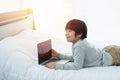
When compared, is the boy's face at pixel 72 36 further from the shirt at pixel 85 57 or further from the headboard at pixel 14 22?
the headboard at pixel 14 22

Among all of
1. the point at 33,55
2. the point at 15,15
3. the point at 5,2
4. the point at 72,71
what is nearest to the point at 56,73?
the point at 72,71

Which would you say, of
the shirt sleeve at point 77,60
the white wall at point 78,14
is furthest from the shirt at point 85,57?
the white wall at point 78,14

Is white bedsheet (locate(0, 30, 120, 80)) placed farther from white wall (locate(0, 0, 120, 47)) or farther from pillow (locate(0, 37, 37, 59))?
white wall (locate(0, 0, 120, 47))

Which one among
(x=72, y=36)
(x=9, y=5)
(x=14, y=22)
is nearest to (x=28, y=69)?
(x=72, y=36)

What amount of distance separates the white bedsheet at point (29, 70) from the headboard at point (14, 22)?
0.33 metres

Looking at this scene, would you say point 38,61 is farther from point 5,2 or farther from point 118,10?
point 118,10

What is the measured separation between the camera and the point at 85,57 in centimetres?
145

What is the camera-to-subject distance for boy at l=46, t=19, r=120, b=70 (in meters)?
1.41

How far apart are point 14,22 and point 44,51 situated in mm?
704

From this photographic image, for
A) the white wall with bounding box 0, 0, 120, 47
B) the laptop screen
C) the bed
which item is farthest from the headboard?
the laptop screen

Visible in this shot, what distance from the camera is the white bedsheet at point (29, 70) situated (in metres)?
1.35

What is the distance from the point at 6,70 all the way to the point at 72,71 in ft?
1.44

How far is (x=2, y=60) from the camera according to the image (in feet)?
4.95

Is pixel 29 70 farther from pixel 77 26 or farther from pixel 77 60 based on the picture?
pixel 77 26
